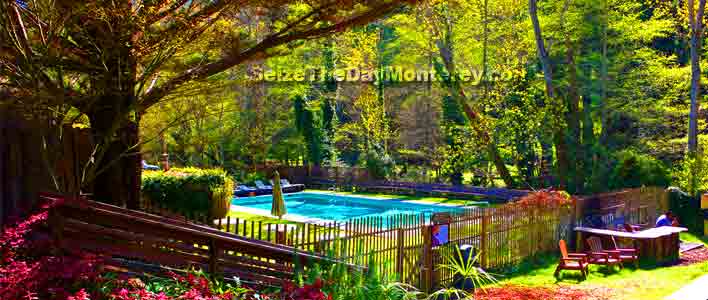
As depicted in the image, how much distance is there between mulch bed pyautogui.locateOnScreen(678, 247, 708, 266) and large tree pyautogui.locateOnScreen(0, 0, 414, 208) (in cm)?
1013

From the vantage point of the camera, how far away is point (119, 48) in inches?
240

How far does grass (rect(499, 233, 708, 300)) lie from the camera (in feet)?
34.8

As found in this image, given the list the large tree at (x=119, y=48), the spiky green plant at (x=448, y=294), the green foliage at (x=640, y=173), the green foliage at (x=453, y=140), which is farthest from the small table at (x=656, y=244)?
the green foliage at (x=453, y=140)

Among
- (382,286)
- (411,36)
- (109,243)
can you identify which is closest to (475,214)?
(382,286)

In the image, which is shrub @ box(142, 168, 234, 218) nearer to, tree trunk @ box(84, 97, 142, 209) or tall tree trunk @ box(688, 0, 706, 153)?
tree trunk @ box(84, 97, 142, 209)

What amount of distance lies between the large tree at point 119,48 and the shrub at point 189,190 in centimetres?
760

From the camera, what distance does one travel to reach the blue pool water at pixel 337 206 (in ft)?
76.8

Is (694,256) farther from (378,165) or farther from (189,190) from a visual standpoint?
(378,165)

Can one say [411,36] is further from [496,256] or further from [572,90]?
[496,256]

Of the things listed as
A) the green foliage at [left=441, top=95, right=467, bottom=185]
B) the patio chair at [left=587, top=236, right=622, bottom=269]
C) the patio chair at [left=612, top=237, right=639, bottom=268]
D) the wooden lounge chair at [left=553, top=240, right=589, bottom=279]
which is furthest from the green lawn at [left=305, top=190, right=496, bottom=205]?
the wooden lounge chair at [left=553, top=240, right=589, bottom=279]

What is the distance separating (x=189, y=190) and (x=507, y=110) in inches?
571

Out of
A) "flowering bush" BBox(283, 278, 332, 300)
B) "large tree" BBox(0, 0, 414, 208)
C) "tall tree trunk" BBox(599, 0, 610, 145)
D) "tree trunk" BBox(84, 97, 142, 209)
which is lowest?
"flowering bush" BBox(283, 278, 332, 300)

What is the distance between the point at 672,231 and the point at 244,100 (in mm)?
24662

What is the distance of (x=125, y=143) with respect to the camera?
689 cm
